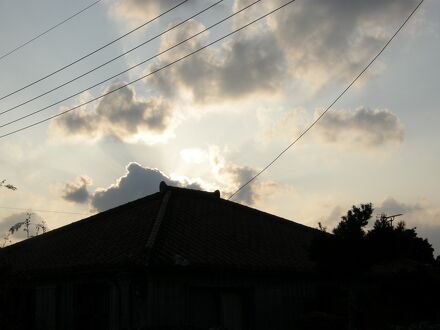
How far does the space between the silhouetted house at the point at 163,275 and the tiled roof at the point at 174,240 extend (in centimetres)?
6

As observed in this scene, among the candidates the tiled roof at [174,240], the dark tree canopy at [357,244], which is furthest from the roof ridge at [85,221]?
the dark tree canopy at [357,244]

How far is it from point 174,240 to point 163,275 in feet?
7.15

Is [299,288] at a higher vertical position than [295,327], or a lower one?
higher

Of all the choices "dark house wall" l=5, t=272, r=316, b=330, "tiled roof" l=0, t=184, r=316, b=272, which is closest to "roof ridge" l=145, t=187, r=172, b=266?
"tiled roof" l=0, t=184, r=316, b=272

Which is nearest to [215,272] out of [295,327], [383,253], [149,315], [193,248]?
[193,248]

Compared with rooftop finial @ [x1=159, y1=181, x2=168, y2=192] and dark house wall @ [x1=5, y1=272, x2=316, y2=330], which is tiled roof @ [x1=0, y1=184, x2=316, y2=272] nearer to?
rooftop finial @ [x1=159, y1=181, x2=168, y2=192]

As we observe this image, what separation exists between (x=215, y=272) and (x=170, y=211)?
16.1 ft

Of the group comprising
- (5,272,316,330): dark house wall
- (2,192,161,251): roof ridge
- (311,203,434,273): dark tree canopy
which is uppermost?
(2,192,161,251): roof ridge

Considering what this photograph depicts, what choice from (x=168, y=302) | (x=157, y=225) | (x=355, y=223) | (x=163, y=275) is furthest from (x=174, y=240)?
(x=355, y=223)

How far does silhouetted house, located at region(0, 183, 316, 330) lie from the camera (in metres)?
16.3

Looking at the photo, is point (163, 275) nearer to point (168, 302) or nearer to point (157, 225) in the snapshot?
point (168, 302)

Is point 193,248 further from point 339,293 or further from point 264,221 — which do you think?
point 264,221

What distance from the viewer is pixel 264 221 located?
2547cm

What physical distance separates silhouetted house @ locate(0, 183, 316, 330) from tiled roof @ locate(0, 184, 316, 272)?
0.20ft
